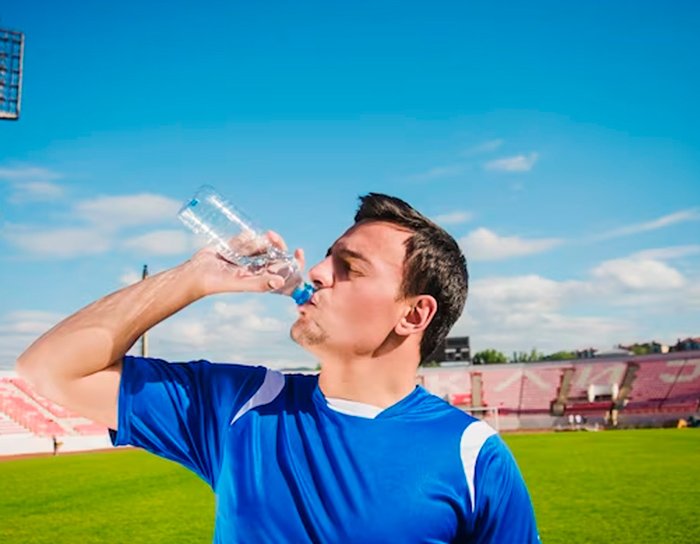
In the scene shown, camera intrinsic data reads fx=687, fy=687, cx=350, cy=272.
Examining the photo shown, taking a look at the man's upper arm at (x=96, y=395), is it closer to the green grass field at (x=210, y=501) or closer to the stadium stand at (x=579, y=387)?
the green grass field at (x=210, y=501)

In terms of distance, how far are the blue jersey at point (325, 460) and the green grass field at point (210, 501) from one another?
6941 mm

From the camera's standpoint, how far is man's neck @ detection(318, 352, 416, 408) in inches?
85.0

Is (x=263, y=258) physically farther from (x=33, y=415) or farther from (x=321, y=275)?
(x=33, y=415)

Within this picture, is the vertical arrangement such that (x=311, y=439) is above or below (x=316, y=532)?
above

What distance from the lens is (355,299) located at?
7.13ft

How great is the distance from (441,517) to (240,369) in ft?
2.70

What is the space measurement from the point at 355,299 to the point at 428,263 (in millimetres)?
297

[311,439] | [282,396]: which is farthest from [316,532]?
[282,396]

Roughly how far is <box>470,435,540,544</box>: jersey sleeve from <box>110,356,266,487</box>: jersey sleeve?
2.49 ft

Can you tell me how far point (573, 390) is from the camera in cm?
→ 4697

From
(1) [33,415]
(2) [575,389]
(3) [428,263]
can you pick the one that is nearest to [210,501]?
(3) [428,263]

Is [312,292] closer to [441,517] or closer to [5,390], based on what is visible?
[441,517]

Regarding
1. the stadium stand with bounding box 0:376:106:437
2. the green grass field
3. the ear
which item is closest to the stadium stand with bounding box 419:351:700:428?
the stadium stand with bounding box 0:376:106:437

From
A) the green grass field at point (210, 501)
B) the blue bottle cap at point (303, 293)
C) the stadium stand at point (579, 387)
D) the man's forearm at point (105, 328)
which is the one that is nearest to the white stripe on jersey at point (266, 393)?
the blue bottle cap at point (303, 293)
